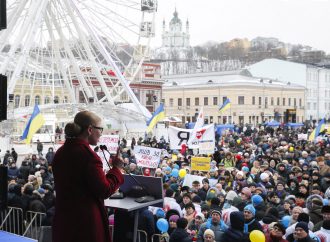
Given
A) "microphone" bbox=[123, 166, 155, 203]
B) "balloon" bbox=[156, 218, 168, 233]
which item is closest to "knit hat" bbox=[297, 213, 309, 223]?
"balloon" bbox=[156, 218, 168, 233]

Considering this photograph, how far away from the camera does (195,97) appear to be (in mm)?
71875

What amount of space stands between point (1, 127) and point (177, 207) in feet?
83.8

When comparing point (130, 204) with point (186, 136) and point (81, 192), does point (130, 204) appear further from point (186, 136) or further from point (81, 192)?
point (186, 136)

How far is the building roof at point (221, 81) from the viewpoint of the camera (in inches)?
2760

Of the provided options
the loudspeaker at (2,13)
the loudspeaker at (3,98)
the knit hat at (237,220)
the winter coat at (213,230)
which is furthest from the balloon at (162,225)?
the loudspeaker at (2,13)

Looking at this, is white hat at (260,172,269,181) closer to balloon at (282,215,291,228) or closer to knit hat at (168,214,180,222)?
balloon at (282,215,291,228)

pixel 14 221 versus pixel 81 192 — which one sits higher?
pixel 81 192

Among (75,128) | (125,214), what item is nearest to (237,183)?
(125,214)

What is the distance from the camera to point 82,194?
4.17 metres

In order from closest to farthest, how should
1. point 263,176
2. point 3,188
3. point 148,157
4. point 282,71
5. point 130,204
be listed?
point 130,204 < point 3,188 < point 263,176 < point 148,157 < point 282,71

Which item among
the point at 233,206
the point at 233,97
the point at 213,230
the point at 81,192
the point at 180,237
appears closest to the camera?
the point at 81,192

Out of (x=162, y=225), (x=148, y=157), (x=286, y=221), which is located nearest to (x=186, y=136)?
(x=148, y=157)

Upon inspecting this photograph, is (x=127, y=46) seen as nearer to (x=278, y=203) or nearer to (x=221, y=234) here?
(x=278, y=203)

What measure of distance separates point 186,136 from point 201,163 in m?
3.55
